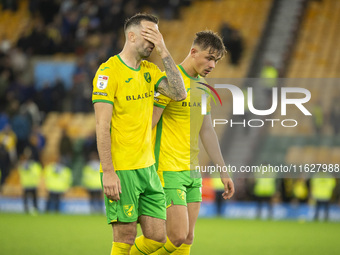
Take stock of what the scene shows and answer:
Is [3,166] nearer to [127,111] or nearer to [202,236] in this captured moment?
[202,236]

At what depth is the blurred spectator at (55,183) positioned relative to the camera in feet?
59.0

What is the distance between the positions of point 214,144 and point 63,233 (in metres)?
6.45

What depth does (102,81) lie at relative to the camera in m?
5.24

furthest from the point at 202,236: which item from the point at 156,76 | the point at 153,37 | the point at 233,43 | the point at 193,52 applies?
the point at 233,43

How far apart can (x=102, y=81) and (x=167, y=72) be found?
0.55 m

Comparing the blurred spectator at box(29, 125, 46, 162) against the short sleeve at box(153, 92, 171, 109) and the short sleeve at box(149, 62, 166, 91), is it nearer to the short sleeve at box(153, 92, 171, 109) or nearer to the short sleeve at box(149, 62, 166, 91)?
the short sleeve at box(153, 92, 171, 109)

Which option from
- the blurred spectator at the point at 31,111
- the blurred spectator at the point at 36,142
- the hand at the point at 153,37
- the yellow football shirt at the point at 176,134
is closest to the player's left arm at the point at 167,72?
the hand at the point at 153,37

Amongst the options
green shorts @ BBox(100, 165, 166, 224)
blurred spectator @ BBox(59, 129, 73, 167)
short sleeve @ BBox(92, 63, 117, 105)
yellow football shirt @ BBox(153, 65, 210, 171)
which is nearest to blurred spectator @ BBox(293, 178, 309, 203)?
blurred spectator @ BBox(59, 129, 73, 167)

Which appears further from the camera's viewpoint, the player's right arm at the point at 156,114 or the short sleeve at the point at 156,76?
the player's right arm at the point at 156,114

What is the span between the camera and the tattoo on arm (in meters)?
5.43

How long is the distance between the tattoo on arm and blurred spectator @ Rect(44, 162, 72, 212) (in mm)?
12803

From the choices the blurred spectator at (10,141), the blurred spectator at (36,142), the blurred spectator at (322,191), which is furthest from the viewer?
the blurred spectator at (10,141)

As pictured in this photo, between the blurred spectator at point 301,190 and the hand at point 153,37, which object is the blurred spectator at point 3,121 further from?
the hand at point 153,37

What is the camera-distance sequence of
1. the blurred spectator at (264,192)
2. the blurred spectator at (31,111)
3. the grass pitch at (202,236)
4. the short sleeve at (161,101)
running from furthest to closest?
the blurred spectator at (31,111) < the blurred spectator at (264,192) < the grass pitch at (202,236) < the short sleeve at (161,101)
